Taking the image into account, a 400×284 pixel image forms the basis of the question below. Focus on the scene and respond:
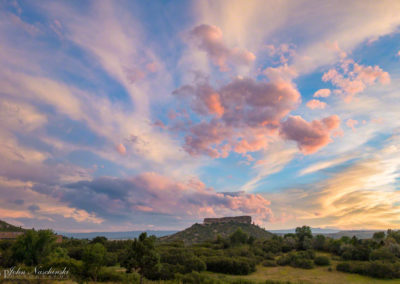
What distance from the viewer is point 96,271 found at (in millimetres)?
33031

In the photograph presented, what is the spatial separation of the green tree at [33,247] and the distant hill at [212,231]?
97983 millimetres

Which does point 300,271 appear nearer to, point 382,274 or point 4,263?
point 382,274

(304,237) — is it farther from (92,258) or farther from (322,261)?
(92,258)

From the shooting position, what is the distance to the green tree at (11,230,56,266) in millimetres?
44344

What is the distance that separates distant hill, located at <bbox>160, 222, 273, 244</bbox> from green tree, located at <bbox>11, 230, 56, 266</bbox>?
321ft

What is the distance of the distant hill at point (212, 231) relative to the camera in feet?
466

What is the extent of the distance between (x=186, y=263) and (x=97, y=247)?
23063mm

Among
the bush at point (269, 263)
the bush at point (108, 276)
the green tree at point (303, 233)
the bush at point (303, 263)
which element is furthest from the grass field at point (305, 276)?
the green tree at point (303, 233)

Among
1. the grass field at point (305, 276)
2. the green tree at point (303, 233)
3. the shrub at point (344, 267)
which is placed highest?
the green tree at point (303, 233)

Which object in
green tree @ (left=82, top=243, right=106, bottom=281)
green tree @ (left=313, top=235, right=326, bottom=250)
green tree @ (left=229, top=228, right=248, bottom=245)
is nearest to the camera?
green tree @ (left=82, top=243, right=106, bottom=281)

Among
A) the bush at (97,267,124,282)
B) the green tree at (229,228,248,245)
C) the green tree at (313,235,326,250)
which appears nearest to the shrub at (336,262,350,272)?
the green tree at (313,235,326,250)

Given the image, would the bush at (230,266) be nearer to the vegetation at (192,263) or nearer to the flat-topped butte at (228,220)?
the vegetation at (192,263)

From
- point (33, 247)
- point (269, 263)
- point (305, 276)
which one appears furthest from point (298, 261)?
point (33, 247)

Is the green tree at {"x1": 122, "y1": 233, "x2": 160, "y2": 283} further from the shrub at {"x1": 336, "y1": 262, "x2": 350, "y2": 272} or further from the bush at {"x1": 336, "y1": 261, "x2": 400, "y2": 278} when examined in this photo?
the shrub at {"x1": 336, "y1": 262, "x2": 350, "y2": 272}
